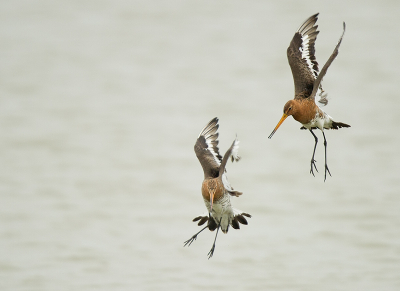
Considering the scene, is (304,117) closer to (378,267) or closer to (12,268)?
(378,267)

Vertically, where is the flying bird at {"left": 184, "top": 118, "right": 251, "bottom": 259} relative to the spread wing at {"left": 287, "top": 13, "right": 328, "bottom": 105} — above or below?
below

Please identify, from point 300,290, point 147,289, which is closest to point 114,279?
point 147,289

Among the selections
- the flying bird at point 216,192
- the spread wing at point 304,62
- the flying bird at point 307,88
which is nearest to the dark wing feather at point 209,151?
the flying bird at point 216,192

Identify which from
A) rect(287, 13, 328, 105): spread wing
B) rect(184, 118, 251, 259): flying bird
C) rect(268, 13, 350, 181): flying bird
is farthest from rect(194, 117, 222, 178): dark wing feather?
rect(287, 13, 328, 105): spread wing

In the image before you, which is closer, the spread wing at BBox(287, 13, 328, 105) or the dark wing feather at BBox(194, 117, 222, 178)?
the spread wing at BBox(287, 13, 328, 105)

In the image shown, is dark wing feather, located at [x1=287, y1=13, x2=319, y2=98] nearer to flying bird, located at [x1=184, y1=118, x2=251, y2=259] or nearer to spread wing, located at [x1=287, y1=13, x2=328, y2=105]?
spread wing, located at [x1=287, y1=13, x2=328, y2=105]

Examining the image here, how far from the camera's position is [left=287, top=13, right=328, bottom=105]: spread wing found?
803 cm

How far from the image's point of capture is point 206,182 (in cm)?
821

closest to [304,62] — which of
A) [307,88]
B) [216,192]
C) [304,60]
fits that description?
[304,60]

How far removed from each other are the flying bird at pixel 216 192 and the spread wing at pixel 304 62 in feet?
3.48

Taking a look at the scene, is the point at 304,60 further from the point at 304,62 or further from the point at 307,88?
the point at 307,88

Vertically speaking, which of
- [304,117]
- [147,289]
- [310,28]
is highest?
[310,28]

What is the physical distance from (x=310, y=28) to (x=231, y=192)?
235 centimetres

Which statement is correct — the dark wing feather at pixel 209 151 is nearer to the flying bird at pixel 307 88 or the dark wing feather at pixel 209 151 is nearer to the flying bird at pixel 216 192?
the flying bird at pixel 216 192
